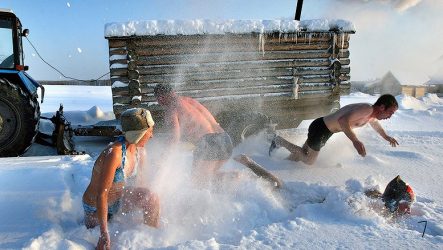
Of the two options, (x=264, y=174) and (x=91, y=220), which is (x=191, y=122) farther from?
(x=91, y=220)

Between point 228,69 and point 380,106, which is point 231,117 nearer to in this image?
point 228,69

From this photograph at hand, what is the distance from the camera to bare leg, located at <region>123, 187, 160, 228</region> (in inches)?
109

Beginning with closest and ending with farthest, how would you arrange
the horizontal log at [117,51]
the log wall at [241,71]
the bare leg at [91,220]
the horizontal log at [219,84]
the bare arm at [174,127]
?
the bare leg at [91,220], the bare arm at [174,127], the horizontal log at [117,51], the log wall at [241,71], the horizontal log at [219,84]

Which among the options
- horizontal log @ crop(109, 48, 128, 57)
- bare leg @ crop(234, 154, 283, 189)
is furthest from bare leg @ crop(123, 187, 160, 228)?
horizontal log @ crop(109, 48, 128, 57)

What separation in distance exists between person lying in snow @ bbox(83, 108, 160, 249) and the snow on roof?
4.20 m

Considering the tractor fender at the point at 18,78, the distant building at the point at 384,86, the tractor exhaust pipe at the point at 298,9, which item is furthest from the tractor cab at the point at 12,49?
the distant building at the point at 384,86

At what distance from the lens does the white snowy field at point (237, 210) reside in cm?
253

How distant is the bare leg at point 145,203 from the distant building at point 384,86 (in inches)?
1310

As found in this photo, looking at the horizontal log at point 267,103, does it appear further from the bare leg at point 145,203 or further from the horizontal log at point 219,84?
the bare leg at point 145,203

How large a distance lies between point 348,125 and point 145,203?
3.08 metres

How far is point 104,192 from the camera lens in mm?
2395

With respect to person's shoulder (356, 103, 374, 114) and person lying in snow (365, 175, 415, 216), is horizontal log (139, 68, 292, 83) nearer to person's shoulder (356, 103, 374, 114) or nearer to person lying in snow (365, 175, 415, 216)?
person's shoulder (356, 103, 374, 114)

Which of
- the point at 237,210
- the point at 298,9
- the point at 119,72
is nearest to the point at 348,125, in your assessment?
the point at 237,210

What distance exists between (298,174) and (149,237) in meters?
2.38
